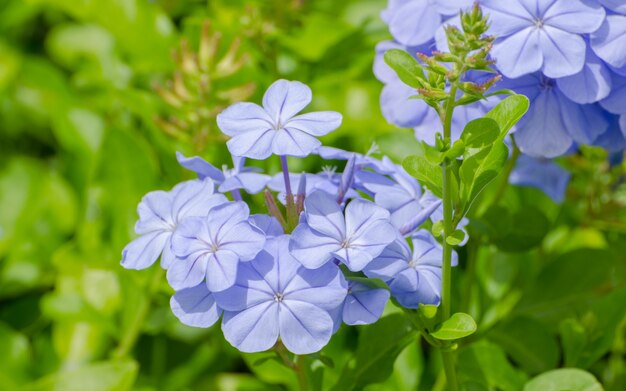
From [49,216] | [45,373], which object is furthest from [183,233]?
[49,216]

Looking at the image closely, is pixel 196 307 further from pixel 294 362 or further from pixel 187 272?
pixel 294 362

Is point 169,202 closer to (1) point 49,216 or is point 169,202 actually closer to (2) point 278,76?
(2) point 278,76

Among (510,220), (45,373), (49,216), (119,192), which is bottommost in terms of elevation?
(45,373)

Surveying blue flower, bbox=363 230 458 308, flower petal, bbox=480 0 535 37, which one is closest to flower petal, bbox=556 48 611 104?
flower petal, bbox=480 0 535 37

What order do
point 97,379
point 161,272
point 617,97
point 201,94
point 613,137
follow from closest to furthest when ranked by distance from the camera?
point 617,97, point 613,137, point 97,379, point 161,272, point 201,94

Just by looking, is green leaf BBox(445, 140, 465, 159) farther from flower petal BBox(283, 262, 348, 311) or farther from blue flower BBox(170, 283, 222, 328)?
blue flower BBox(170, 283, 222, 328)

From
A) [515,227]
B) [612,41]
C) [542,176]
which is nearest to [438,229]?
[612,41]

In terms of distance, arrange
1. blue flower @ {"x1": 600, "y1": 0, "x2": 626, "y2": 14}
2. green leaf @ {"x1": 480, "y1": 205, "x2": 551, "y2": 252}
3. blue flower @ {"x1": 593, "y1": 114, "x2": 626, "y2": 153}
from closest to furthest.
→ blue flower @ {"x1": 600, "y1": 0, "x2": 626, "y2": 14} < blue flower @ {"x1": 593, "y1": 114, "x2": 626, "y2": 153} < green leaf @ {"x1": 480, "y1": 205, "x2": 551, "y2": 252}
